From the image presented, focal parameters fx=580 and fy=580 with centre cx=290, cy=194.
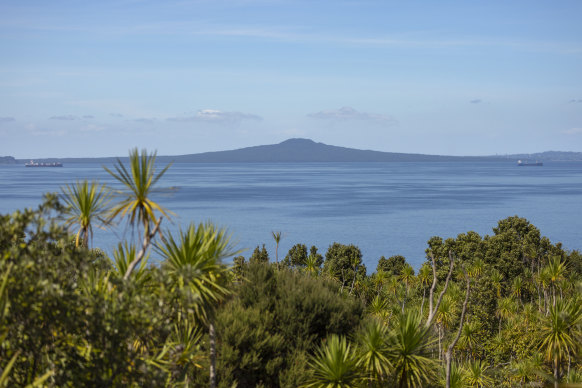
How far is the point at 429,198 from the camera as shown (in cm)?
15925

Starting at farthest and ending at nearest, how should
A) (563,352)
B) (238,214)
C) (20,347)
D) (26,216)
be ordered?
(238,214), (563,352), (26,216), (20,347)

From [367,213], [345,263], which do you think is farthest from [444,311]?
[367,213]

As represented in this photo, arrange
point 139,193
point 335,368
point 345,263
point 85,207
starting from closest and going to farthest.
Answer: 1. point 139,193
2. point 85,207
3. point 335,368
4. point 345,263

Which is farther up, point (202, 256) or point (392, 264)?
point (202, 256)

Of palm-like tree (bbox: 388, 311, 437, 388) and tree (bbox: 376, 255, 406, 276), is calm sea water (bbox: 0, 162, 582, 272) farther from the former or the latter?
palm-like tree (bbox: 388, 311, 437, 388)

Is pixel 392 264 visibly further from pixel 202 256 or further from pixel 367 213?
pixel 367 213

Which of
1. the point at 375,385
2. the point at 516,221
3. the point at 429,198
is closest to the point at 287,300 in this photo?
the point at 375,385

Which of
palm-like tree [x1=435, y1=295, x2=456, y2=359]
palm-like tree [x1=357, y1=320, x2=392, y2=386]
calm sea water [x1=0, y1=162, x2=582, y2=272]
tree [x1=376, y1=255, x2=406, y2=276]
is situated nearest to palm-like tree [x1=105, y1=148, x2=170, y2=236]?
palm-like tree [x1=357, y1=320, x2=392, y2=386]

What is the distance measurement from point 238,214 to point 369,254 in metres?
40.5

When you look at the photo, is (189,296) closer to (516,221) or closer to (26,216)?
(26,216)

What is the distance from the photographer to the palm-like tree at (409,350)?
12.7m

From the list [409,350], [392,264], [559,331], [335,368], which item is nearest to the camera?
[335,368]

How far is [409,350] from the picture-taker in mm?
Answer: 12766

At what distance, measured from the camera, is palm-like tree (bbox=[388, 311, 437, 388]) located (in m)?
12.7
